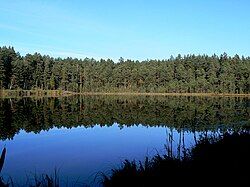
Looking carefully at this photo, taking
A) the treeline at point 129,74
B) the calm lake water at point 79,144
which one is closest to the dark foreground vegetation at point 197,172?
the calm lake water at point 79,144

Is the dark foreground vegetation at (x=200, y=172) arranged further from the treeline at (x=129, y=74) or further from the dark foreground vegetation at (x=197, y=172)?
the treeline at (x=129, y=74)

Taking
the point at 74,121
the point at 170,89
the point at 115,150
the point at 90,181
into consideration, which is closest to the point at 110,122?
the point at 74,121

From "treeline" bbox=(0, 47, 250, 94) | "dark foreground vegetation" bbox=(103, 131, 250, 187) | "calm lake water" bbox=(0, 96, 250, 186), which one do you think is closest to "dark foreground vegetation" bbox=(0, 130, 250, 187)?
"dark foreground vegetation" bbox=(103, 131, 250, 187)

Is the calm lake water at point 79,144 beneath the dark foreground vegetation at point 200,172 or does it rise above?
beneath

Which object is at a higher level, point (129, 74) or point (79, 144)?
point (129, 74)

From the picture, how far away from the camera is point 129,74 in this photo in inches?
5556

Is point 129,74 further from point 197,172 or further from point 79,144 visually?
point 197,172

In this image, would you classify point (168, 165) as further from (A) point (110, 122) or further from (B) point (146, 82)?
(B) point (146, 82)

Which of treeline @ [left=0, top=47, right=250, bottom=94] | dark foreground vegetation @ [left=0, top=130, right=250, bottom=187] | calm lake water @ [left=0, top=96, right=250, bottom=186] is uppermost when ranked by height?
treeline @ [left=0, top=47, right=250, bottom=94]

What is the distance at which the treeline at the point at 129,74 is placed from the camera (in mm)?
115050

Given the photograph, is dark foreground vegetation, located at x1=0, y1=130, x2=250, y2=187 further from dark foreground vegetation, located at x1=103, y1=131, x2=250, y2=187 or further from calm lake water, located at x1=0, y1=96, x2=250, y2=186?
calm lake water, located at x1=0, y1=96, x2=250, y2=186

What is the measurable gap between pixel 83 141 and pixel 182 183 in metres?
17.1

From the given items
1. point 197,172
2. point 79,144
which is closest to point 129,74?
point 79,144

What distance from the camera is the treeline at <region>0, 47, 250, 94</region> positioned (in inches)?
4530
